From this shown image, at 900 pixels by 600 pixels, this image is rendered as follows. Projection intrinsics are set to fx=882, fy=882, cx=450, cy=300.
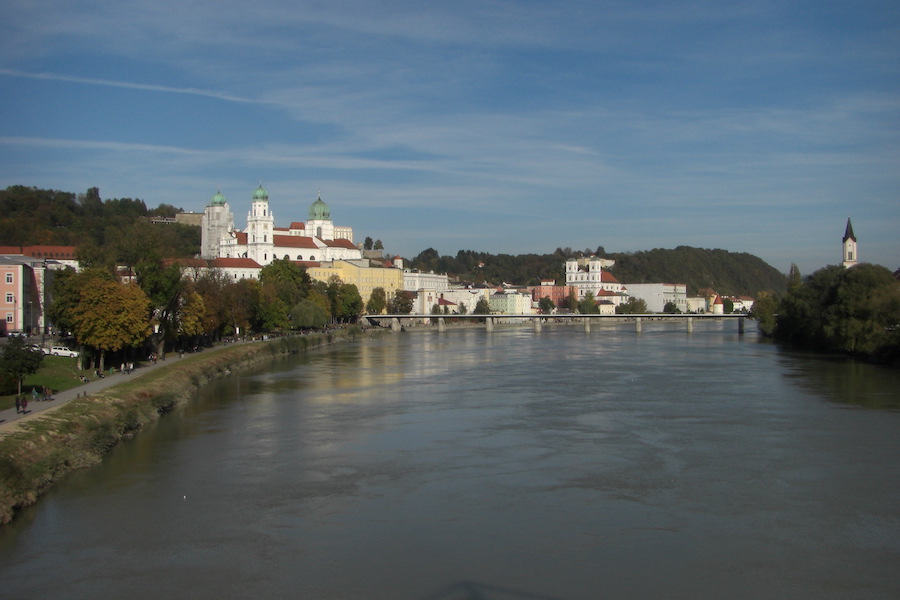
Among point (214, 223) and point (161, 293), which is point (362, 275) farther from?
point (161, 293)

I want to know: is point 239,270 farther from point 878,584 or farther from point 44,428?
point 878,584

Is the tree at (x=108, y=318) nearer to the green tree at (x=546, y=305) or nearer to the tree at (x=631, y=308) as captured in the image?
the tree at (x=631, y=308)

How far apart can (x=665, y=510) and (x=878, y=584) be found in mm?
2637

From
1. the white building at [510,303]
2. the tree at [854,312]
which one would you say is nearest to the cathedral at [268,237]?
the white building at [510,303]

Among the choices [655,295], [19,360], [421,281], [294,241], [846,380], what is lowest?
[846,380]

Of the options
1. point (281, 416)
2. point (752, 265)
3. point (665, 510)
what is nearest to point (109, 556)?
point (665, 510)

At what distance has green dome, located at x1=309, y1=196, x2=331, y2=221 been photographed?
255 ft

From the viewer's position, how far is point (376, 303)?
212 ft

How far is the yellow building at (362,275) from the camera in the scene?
66.2m

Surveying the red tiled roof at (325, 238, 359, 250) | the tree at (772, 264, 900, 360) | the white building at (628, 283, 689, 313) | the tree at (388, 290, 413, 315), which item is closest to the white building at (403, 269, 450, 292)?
the red tiled roof at (325, 238, 359, 250)

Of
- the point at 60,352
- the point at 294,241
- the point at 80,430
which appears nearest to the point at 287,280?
the point at 294,241

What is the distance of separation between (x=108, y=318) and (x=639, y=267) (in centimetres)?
10943

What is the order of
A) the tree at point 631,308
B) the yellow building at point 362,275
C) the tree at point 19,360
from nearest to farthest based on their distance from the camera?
the tree at point 19,360
the yellow building at point 362,275
the tree at point 631,308

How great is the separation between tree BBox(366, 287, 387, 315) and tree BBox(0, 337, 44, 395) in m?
47.9
